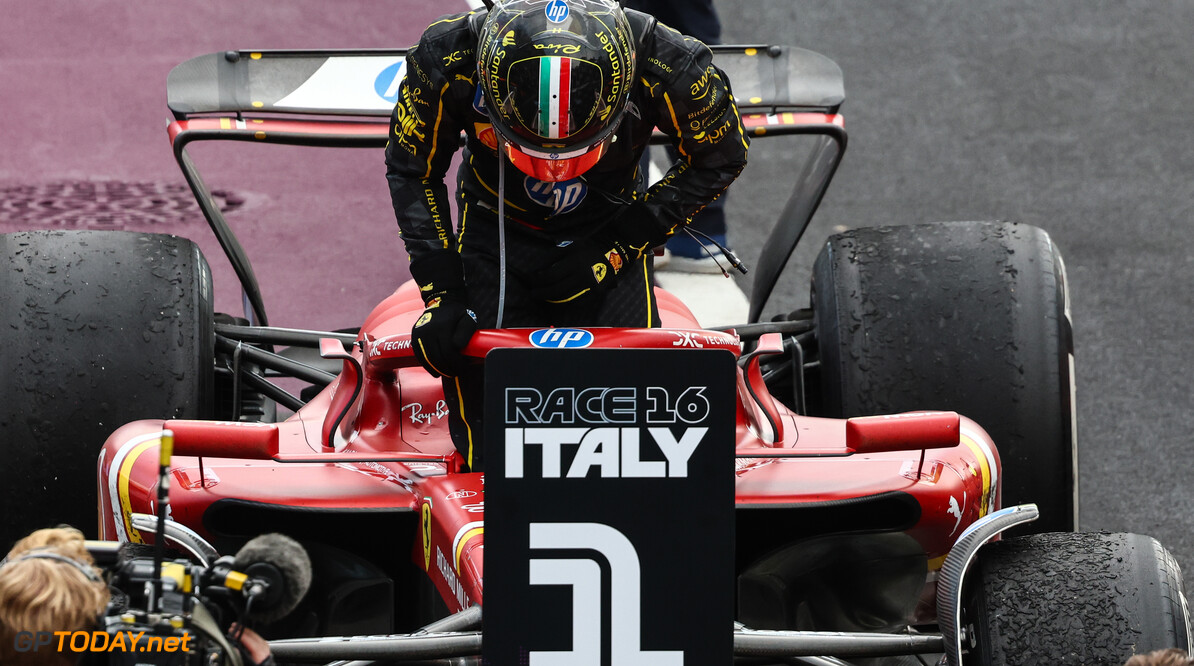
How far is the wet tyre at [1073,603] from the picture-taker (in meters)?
3.01

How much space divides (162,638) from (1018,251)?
2855 millimetres

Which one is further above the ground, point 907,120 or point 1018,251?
point 907,120

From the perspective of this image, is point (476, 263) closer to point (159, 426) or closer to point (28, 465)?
point (159, 426)

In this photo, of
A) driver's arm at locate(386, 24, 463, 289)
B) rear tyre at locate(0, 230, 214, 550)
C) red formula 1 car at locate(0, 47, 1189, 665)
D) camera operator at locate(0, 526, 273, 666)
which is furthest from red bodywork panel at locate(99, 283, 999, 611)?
camera operator at locate(0, 526, 273, 666)

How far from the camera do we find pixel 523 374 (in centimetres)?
270

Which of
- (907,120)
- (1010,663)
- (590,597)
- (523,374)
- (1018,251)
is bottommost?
(1010,663)

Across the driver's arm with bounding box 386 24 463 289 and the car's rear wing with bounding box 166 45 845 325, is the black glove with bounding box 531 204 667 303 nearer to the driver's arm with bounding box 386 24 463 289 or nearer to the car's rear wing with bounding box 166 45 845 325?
the driver's arm with bounding box 386 24 463 289

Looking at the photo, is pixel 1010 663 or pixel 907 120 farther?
pixel 907 120

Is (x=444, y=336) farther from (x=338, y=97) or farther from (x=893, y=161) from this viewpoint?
(x=893, y=161)

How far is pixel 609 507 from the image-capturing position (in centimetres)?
272

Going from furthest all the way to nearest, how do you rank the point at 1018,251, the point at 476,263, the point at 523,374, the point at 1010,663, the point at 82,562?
the point at 1018,251
the point at 476,263
the point at 1010,663
the point at 523,374
the point at 82,562

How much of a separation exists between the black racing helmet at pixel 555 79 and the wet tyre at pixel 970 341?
116 cm

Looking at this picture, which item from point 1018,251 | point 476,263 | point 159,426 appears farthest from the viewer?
point 1018,251

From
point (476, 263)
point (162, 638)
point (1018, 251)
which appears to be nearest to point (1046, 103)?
point (1018, 251)
